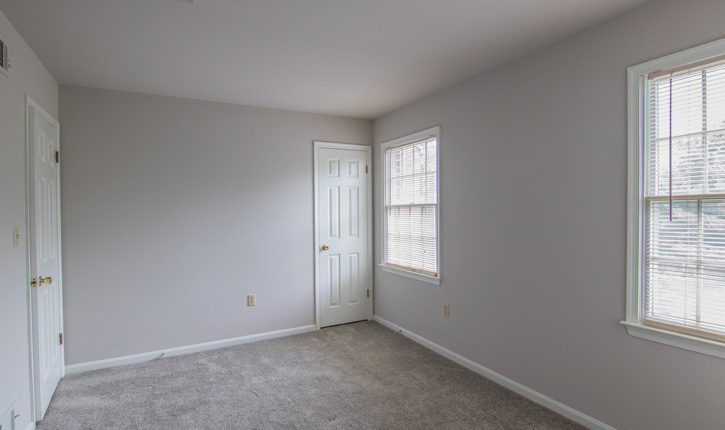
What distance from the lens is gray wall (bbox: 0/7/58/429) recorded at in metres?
2.06

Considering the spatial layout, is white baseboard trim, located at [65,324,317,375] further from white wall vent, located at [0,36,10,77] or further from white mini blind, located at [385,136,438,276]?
white wall vent, located at [0,36,10,77]

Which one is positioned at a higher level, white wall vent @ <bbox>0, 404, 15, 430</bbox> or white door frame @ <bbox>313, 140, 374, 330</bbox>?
white door frame @ <bbox>313, 140, 374, 330</bbox>

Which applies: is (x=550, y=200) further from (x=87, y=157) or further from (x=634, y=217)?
(x=87, y=157)

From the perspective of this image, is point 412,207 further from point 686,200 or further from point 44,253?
point 44,253

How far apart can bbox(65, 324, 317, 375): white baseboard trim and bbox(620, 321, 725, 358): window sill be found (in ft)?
10.2

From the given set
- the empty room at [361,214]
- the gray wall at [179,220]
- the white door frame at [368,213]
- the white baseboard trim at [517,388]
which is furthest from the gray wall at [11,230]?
the white baseboard trim at [517,388]

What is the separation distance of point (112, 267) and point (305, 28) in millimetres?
2722

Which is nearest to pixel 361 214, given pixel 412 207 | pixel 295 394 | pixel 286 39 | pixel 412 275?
pixel 412 207

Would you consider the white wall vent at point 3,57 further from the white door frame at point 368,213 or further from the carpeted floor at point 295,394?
the white door frame at point 368,213

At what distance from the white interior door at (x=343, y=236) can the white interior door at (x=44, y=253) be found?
236 cm

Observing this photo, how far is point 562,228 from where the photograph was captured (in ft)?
8.22

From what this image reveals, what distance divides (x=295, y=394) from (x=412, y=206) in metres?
2.11

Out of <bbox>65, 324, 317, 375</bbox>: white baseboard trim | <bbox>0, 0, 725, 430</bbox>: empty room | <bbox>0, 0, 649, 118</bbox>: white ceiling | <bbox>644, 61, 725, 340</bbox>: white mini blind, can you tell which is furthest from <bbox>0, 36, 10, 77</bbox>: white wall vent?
<bbox>644, 61, 725, 340</bbox>: white mini blind

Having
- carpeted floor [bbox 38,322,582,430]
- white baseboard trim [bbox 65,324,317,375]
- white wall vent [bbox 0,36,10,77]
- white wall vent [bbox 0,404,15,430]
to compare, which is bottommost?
carpeted floor [bbox 38,322,582,430]
